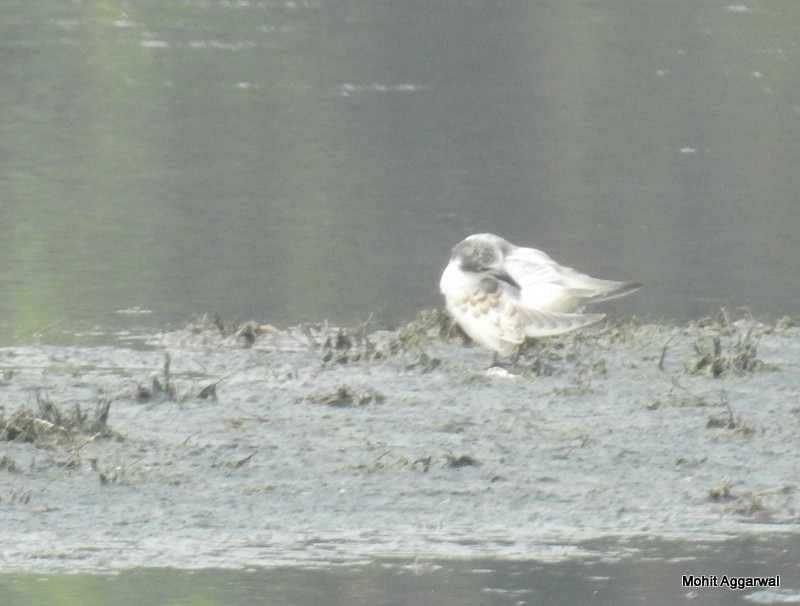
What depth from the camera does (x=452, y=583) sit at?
15.1ft

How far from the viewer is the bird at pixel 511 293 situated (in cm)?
716

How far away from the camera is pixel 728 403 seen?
21.0ft

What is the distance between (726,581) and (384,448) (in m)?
1.53

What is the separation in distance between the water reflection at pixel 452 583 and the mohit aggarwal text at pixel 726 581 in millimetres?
18

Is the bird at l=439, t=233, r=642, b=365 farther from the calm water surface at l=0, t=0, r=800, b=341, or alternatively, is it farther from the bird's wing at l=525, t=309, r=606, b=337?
the calm water surface at l=0, t=0, r=800, b=341

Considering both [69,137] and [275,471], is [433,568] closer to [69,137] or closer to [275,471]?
[275,471]

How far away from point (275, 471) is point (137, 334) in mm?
2918

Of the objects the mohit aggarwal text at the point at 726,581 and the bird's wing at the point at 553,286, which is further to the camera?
the bird's wing at the point at 553,286

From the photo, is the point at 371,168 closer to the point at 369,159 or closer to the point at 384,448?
the point at 369,159

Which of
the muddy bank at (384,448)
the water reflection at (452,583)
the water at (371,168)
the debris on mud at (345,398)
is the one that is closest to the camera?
the water reflection at (452,583)

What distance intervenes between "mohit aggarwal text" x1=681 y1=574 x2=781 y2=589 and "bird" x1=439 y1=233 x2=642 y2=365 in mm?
2455

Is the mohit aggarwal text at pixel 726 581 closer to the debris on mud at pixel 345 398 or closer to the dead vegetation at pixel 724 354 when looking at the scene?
the debris on mud at pixel 345 398

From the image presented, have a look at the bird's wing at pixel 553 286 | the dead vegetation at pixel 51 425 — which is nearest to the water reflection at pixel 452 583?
the dead vegetation at pixel 51 425

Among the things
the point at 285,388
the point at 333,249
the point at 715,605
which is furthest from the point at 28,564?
the point at 333,249
